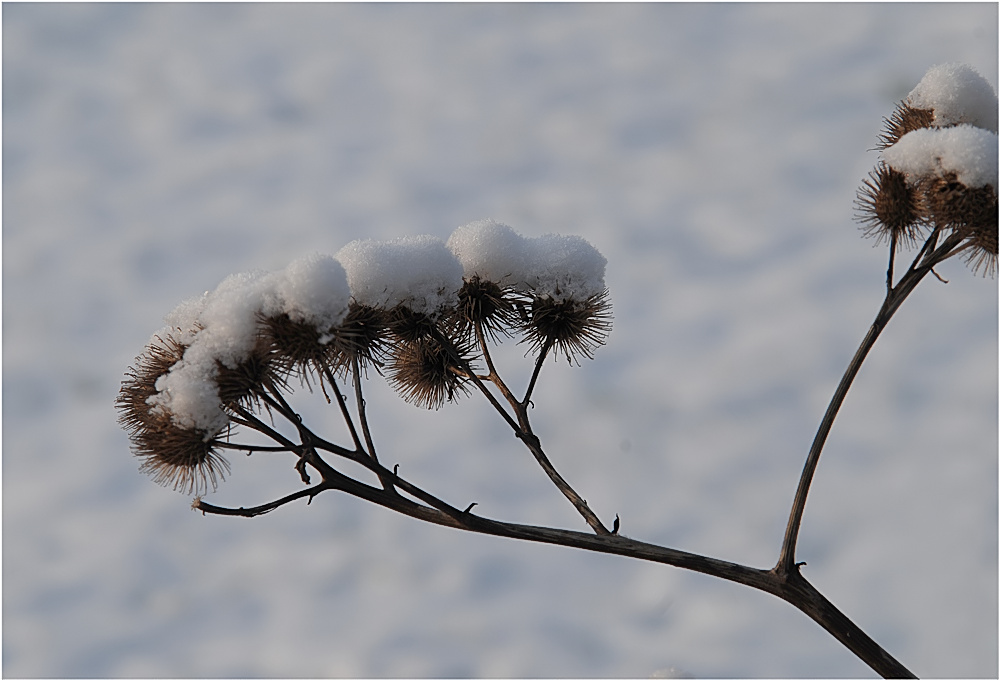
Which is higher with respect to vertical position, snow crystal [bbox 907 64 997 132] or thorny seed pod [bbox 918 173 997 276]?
snow crystal [bbox 907 64 997 132]

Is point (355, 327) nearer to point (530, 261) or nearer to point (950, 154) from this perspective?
point (530, 261)

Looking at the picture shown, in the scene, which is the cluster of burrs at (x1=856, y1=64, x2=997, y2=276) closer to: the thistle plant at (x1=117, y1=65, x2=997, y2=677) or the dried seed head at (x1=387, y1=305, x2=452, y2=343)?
the thistle plant at (x1=117, y1=65, x2=997, y2=677)

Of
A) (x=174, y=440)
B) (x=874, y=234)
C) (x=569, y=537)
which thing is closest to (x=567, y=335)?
(x=569, y=537)

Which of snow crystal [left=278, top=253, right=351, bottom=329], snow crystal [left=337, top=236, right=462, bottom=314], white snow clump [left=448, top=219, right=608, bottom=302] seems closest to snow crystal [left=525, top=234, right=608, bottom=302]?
white snow clump [left=448, top=219, right=608, bottom=302]

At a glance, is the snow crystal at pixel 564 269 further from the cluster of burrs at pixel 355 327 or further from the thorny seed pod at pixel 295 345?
the thorny seed pod at pixel 295 345

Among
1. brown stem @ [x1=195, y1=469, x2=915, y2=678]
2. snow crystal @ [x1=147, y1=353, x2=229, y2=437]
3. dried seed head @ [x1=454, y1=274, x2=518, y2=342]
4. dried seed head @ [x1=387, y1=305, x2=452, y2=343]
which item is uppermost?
dried seed head @ [x1=454, y1=274, x2=518, y2=342]

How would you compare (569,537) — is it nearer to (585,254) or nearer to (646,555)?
(646,555)

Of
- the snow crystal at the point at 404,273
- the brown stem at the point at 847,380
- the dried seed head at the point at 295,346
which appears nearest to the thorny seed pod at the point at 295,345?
the dried seed head at the point at 295,346

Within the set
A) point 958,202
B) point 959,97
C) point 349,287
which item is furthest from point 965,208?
point 349,287
